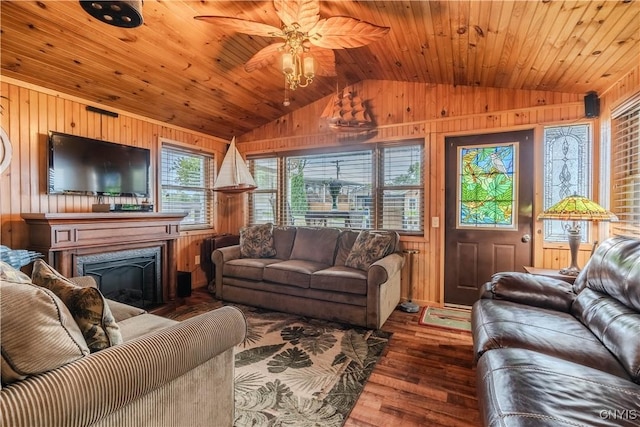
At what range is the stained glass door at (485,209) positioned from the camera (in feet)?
10.6

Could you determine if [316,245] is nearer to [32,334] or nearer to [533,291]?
[533,291]

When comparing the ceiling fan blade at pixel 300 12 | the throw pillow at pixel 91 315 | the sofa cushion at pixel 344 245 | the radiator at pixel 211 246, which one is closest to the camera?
the throw pillow at pixel 91 315

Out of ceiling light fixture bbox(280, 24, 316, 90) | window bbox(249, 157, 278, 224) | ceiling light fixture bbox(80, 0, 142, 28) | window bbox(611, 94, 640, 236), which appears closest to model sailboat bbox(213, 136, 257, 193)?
window bbox(249, 157, 278, 224)

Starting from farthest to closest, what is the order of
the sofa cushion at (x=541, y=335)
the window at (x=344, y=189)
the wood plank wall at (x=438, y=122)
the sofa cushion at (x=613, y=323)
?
the window at (x=344, y=189) → the wood plank wall at (x=438, y=122) → the sofa cushion at (x=541, y=335) → the sofa cushion at (x=613, y=323)

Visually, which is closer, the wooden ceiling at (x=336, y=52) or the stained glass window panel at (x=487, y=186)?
the wooden ceiling at (x=336, y=52)

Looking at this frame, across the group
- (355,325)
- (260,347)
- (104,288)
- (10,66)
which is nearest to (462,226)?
(355,325)

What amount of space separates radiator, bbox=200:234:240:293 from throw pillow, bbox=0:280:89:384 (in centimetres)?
342

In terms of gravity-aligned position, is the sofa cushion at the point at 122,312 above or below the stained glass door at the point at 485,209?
below

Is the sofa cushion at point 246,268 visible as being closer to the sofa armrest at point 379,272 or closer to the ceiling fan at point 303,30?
the sofa armrest at point 379,272

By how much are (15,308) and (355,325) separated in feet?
8.48

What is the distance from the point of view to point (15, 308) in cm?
86

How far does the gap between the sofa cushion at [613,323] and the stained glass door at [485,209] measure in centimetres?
137

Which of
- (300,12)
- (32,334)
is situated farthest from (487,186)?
(32,334)

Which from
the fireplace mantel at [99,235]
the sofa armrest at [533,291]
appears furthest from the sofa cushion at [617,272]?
the fireplace mantel at [99,235]
